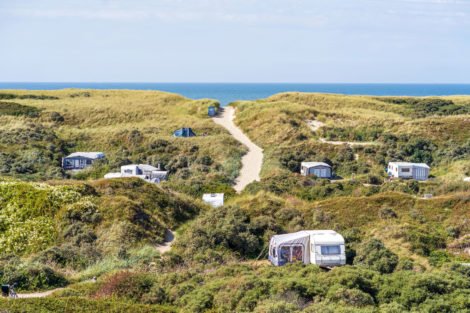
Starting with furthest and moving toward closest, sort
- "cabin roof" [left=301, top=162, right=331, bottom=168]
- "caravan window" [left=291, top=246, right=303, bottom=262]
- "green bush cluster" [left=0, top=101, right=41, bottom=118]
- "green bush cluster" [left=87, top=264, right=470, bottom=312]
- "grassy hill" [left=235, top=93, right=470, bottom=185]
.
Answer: "green bush cluster" [left=0, top=101, right=41, bottom=118] < "grassy hill" [left=235, top=93, right=470, bottom=185] < "cabin roof" [left=301, top=162, right=331, bottom=168] < "caravan window" [left=291, top=246, right=303, bottom=262] < "green bush cluster" [left=87, top=264, right=470, bottom=312]

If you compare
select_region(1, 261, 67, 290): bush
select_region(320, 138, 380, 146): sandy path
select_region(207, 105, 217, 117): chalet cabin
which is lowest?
select_region(1, 261, 67, 290): bush

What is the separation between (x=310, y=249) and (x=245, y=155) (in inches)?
1099

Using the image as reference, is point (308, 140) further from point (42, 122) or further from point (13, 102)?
point (13, 102)

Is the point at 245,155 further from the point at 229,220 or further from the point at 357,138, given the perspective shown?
the point at 229,220

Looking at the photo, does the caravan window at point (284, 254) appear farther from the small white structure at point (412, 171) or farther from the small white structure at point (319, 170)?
the small white structure at point (412, 171)

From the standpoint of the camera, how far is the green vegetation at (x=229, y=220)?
16.2 meters

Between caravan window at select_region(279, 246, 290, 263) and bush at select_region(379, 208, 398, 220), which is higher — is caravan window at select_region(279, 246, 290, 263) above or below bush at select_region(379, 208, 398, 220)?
below

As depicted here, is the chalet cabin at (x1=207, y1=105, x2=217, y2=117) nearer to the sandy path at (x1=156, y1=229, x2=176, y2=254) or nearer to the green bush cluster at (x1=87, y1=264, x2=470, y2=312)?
the sandy path at (x1=156, y1=229, x2=176, y2=254)

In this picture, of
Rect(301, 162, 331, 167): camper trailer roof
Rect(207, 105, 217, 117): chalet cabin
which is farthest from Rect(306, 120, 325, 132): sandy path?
Rect(301, 162, 331, 167): camper trailer roof

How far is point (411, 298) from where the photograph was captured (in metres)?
15.8

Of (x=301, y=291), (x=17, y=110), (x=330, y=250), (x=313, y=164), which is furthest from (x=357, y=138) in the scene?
(x=301, y=291)

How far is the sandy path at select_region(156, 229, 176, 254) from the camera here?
78.4 ft

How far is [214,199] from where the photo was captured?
32.0 m

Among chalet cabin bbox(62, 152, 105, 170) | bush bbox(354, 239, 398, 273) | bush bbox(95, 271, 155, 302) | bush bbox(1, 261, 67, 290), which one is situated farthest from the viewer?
chalet cabin bbox(62, 152, 105, 170)
